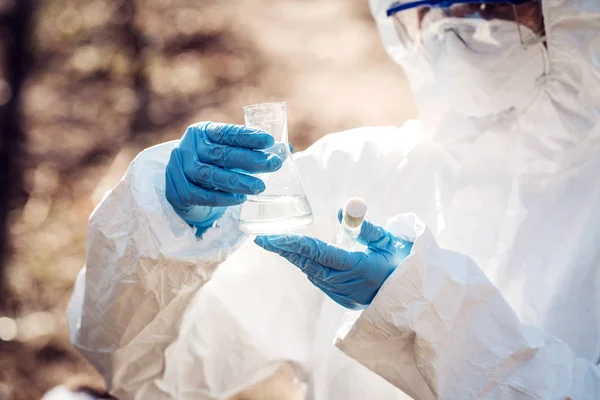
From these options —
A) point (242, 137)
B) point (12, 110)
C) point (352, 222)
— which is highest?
point (242, 137)

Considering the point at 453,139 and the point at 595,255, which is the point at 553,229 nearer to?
the point at 595,255

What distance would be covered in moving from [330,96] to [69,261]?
257 centimetres

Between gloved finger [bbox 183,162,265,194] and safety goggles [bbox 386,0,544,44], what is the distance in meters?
0.83

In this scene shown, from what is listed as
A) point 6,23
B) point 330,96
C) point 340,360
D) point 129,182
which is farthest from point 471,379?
point 6,23

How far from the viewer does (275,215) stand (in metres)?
1.02

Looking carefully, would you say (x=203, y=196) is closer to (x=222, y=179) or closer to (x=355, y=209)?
(x=222, y=179)

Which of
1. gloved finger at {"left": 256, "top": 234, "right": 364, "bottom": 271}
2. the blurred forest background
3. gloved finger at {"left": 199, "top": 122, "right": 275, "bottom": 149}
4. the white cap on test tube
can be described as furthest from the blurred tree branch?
the white cap on test tube

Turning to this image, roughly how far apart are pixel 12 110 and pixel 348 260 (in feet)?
14.8

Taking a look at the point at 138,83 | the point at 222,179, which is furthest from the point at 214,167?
the point at 138,83

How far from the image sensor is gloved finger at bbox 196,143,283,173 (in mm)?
1050

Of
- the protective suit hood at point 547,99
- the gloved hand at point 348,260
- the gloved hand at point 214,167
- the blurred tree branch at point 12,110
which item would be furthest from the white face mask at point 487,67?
the blurred tree branch at point 12,110

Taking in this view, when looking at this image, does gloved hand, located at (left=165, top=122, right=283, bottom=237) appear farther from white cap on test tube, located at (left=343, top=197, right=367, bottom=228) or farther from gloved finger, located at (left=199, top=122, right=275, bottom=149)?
white cap on test tube, located at (left=343, top=197, right=367, bottom=228)

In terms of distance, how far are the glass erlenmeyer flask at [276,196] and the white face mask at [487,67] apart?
2.15 feet

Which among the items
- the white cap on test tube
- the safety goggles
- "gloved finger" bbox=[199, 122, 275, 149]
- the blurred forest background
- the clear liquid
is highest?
the safety goggles
